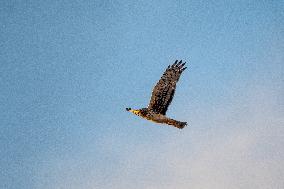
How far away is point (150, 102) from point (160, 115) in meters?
0.70

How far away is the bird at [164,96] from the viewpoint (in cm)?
1541

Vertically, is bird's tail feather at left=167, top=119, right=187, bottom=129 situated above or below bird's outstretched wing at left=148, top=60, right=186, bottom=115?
below

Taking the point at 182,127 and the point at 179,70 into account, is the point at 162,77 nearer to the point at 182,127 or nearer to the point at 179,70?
the point at 179,70

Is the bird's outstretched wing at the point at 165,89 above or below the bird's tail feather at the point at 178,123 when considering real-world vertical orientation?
above

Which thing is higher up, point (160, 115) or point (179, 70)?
point (179, 70)

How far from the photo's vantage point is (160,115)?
50.9 ft

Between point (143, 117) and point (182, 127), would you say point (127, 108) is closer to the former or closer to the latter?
point (143, 117)

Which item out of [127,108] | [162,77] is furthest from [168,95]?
[127,108]

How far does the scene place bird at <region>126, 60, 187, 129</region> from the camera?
1541 cm

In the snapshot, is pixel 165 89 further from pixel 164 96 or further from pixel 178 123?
pixel 178 123

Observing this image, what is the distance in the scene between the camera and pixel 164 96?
15.4 m

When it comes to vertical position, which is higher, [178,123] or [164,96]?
[164,96]

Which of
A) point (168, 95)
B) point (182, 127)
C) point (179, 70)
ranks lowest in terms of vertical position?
point (182, 127)

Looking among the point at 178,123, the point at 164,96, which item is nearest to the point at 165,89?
the point at 164,96
